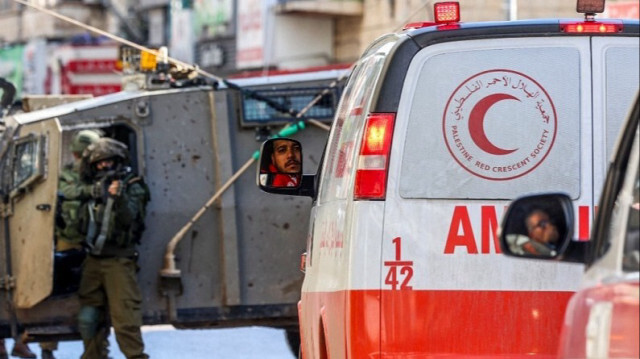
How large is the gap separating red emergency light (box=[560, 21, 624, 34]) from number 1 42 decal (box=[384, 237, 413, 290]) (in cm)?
Result: 96

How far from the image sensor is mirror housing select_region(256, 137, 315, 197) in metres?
7.86

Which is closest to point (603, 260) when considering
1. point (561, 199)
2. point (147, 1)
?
point (561, 199)

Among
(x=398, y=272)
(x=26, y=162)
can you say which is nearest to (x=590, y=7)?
(x=398, y=272)

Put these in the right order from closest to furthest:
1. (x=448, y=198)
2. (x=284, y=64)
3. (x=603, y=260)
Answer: (x=603, y=260) → (x=448, y=198) → (x=284, y=64)

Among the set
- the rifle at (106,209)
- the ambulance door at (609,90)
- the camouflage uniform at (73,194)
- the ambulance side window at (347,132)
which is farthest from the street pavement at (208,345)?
the ambulance door at (609,90)

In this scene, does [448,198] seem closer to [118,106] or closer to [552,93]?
[552,93]

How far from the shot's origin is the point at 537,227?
4664mm

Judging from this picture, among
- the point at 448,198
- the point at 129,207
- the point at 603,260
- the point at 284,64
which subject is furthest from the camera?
the point at 284,64

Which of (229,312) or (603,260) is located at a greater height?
(603,260)

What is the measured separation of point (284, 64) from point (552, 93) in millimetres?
26094

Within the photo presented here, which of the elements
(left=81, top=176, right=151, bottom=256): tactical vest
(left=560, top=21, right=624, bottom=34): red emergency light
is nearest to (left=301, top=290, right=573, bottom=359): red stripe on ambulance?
(left=560, top=21, right=624, bottom=34): red emergency light

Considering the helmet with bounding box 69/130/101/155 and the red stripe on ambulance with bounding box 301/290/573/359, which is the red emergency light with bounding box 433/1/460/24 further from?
the helmet with bounding box 69/130/101/155

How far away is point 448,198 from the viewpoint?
6121 mm

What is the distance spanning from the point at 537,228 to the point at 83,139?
7.72m
